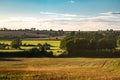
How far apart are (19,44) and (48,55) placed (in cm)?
3552

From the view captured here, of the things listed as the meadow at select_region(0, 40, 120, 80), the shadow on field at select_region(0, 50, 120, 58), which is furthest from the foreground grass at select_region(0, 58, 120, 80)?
the shadow on field at select_region(0, 50, 120, 58)

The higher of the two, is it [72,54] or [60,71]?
[60,71]

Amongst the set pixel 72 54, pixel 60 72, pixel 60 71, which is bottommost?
pixel 72 54

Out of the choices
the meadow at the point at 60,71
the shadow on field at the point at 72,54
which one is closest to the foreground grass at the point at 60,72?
the meadow at the point at 60,71

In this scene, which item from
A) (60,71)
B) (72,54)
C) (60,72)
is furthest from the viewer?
(72,54)

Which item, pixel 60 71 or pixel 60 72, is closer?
pixel 60 72

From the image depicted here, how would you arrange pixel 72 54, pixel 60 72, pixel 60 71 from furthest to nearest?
pixel 72 54 < pixel 60 71 < pixel 60 72

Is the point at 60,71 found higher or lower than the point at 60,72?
lower

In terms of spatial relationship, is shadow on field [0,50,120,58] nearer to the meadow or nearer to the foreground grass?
the meadow

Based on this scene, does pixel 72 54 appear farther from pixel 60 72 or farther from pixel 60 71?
pixel 60 72

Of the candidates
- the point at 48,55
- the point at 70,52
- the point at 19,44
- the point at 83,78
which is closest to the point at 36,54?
the point at 48,55

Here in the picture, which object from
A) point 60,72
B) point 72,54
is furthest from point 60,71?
point 72,54

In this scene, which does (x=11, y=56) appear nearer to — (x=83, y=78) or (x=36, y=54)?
(x=36, y=54)

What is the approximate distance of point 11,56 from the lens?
101000 mm
